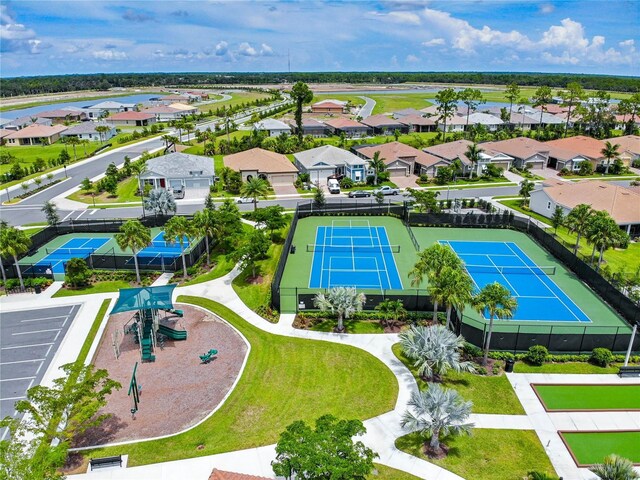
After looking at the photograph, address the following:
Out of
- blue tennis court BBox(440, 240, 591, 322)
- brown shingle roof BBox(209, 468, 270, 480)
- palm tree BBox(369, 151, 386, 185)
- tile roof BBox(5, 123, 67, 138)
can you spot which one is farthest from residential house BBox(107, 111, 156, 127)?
brown shingle roof BBox(209, 468, 270, 480)

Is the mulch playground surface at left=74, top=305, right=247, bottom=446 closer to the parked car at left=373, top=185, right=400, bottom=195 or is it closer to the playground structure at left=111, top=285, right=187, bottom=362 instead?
the playground structure at left=111, top=285, right=187, bottom=362

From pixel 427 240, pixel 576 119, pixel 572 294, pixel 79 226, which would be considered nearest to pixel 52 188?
pixel 79 226

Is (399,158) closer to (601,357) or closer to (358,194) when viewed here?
(358,194)

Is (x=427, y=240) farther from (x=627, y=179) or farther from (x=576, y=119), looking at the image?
(x=576, y=119)

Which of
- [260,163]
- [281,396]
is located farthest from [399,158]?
[281,396]

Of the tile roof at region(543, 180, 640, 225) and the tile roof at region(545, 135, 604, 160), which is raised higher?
the tile roof at region(545, 135, 604, 160)

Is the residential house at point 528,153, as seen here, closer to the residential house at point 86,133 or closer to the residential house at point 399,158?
the residential house at point 399,158
